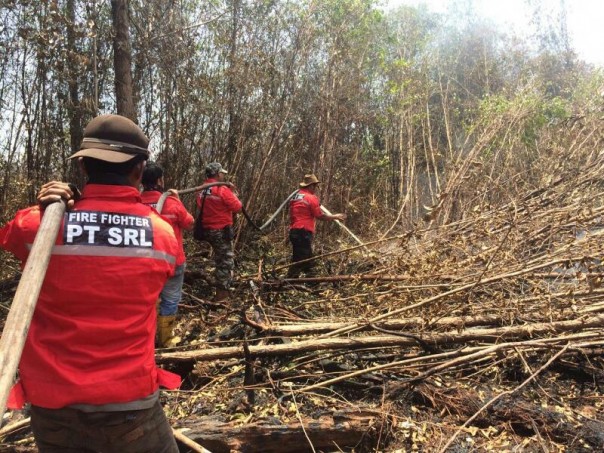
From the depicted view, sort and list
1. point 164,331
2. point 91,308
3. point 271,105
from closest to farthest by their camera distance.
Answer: point 91,308 → point 164,331 → point 271,105

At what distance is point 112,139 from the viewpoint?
142 cm

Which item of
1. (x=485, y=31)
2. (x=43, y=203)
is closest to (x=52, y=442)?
(x=43, y=203)

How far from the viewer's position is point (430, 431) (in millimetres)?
2637

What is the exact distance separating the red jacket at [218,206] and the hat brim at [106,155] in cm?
362

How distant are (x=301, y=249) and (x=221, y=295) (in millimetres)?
1394

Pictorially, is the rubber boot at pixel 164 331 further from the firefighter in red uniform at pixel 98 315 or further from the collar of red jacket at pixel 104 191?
the collar of red jacket at pixel 104 191

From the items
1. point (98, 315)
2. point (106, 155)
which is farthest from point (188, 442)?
point (106, 155)

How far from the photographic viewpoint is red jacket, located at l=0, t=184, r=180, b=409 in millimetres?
1277

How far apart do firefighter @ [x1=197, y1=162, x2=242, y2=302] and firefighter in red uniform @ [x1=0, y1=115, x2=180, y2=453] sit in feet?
11.8

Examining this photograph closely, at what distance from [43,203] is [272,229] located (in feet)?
23.6

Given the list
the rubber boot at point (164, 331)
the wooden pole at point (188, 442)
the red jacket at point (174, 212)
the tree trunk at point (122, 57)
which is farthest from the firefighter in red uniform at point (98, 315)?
the tree trunk at point (122, 57)

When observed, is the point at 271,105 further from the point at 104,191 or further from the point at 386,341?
the point at 104,191

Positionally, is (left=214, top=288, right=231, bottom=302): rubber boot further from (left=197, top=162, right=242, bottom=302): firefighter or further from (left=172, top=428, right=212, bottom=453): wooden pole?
(left=172, top=428, right=212, bottom=453): wooden pole

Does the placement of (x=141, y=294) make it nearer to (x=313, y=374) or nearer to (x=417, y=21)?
(x=313, y=374)
